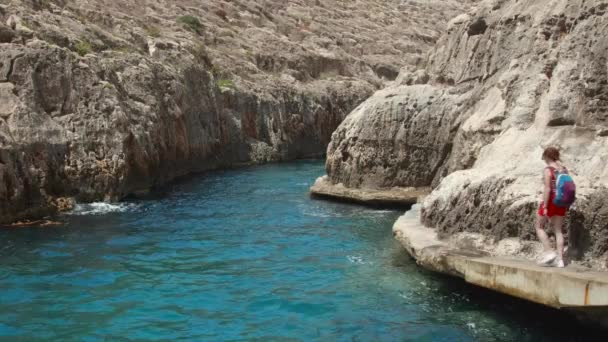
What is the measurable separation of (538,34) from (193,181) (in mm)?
18616

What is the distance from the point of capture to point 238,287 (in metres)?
13.5

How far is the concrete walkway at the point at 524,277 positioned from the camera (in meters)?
9.53

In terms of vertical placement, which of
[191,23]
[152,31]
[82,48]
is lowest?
[82,48]

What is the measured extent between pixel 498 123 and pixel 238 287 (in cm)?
788

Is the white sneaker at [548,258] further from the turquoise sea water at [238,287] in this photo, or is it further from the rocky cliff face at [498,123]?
the turquoise sea water at [238,287]

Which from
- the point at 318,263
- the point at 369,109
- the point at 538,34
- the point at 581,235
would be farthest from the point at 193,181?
the point at 581,235

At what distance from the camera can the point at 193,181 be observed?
3100 cm

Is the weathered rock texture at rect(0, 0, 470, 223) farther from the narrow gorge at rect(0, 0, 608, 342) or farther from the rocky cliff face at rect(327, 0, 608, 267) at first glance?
the rocky cliff face at rect(327, 0, 608, 267)

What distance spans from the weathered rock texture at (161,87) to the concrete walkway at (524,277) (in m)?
13.3

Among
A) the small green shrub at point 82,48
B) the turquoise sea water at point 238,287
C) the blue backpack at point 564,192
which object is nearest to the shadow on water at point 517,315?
the turquoise sea water at point 238,287

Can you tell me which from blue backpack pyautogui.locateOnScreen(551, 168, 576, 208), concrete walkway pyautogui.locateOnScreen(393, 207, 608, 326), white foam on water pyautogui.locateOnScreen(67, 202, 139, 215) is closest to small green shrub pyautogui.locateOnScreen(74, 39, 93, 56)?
white foam on water pyautogui.locateOnScreen(67, 202, 139, 215)

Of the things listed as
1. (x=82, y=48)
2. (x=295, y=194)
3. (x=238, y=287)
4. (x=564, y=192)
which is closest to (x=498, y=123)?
(x=564, y=192)

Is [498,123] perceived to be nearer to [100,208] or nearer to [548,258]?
[548,258]

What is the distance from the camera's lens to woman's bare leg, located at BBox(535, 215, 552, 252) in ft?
36.3
